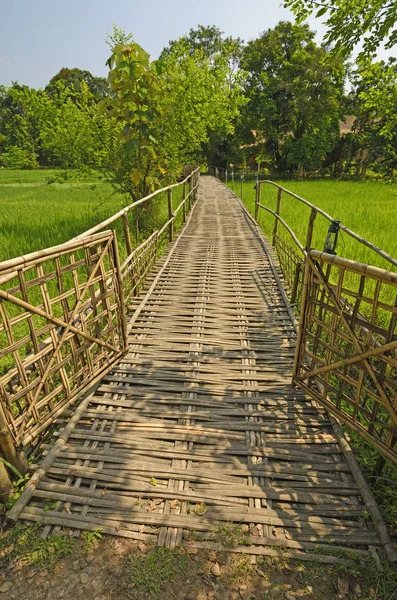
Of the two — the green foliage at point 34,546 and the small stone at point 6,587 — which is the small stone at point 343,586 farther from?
the small stone at point 6,587

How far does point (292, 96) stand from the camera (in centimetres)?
2783

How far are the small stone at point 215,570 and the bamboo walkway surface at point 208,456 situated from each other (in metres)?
0.09

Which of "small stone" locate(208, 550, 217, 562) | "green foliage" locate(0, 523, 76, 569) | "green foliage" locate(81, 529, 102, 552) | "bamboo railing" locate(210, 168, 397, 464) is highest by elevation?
"bamboo railing" locate(210, 168, 397, 464)

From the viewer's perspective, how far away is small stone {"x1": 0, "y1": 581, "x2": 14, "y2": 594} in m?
1.55

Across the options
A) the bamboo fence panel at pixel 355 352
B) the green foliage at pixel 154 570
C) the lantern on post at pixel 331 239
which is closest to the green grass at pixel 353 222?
the lantern on post at pixel 331 239

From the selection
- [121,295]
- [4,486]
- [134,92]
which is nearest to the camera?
[4,486]

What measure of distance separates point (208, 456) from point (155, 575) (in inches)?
30.5

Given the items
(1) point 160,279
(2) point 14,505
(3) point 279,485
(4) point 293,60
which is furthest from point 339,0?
(4) point 293,60

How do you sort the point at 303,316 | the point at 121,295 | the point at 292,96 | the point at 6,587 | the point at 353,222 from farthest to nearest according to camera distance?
the point at 292,96, the point at 353,222, the point at 121,295, the point at 303,316, the point at 6,587

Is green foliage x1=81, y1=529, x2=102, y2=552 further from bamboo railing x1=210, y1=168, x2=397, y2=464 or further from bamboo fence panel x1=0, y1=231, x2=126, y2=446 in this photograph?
bamboo railing x1=210, y1=168, x2=397, y2=464

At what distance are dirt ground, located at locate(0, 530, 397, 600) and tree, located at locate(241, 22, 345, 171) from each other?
96.2ft

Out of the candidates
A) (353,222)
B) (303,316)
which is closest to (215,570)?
(303,316)

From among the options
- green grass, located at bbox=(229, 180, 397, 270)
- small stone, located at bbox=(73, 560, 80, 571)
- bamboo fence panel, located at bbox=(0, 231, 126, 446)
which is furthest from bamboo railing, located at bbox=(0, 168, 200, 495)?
green grass, located at bbox=(229, 180, 397, 270)

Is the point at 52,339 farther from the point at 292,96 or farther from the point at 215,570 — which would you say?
the point at 292,96
